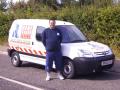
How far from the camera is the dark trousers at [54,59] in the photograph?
1126cm

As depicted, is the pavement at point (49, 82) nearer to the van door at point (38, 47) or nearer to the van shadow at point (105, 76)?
the van shadow at point (105, 76)

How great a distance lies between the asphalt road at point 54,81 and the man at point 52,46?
415 millimetres

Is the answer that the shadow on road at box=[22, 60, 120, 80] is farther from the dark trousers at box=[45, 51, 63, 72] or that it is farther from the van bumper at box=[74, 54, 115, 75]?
the dark trousers at box=[45, 51, 63, 72]

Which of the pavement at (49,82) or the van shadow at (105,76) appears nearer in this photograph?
the pavement at (49,82)

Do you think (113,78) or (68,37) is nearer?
(113,78)

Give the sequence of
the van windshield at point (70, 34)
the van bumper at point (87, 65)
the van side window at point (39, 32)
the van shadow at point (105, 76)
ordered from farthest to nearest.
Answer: the van side window at point (39, 32), the van windshield at point (70, 34), the van shadow at point (105, 76), the van bumper at point (87, 65)

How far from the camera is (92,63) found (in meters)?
11.1

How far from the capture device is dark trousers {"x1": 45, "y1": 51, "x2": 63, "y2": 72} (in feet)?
36.9

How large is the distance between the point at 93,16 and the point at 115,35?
1.72 m

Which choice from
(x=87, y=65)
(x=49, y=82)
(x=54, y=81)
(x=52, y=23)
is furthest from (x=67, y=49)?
(x=49, y=82)

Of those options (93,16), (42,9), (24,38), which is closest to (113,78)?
(24,38)

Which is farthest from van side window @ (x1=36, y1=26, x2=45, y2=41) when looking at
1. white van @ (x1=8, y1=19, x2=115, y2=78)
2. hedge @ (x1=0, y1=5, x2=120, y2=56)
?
hedge @ (x1=0, y1=5, x2=120, y2=56)

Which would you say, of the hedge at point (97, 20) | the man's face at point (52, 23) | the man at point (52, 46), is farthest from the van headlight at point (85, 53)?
the hedge at point (97, 20)

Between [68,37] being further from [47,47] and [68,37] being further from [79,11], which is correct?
[79,11]
